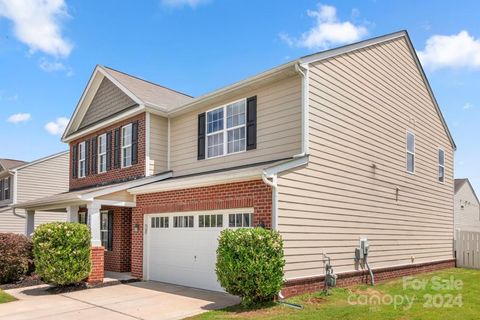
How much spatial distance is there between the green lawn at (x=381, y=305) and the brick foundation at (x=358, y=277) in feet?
0.72

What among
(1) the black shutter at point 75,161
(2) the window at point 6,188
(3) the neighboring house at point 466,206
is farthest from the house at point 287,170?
(3) the neighboring house at point 466,206

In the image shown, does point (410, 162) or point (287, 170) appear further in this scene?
point (410, 162)

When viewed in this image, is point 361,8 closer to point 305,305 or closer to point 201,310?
point 305,305

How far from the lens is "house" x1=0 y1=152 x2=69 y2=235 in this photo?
28203mm

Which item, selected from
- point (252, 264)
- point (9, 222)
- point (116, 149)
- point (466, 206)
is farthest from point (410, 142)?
point (9, 222)

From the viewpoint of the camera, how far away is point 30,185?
29109mm

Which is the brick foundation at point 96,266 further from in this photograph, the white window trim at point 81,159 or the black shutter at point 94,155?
the white window trim at point 81,159

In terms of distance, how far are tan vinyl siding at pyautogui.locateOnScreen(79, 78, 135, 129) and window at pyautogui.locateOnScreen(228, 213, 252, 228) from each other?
7.43 metres

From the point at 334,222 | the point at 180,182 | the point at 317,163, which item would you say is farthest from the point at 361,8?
the point at 180,182

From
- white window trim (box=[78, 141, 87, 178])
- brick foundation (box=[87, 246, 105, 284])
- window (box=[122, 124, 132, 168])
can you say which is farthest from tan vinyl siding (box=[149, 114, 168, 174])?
white window trim (box=[78, 141, 87, 178])

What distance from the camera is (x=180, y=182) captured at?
11914 mm

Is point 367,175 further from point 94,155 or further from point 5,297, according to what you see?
point 94,155

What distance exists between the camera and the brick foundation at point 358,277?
959 centimetres

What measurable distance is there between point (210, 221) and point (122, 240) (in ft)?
17.8
